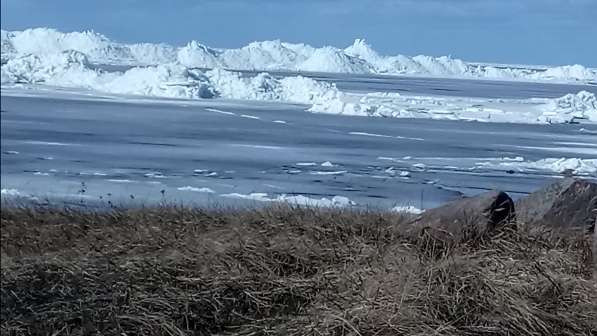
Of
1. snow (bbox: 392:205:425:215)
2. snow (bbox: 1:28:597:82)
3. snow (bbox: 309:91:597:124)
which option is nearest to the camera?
snow (bbox: 1:28:597:82)

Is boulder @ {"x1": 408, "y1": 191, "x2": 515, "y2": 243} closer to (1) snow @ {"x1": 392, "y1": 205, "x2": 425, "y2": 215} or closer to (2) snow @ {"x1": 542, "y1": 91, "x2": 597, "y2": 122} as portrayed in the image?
(1) snow @ {"x1": 392, "y1": 205, "x2": 425, "y2": 215}

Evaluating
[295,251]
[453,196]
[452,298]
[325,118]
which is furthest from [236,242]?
[453,196]

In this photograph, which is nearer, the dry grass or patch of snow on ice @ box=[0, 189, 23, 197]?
patch of snow on ice @ box=[0, 189, 23, 197]

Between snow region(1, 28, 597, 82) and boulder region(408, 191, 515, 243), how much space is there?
108 cm

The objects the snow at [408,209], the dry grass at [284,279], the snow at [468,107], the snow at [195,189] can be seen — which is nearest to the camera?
the dry grass at [284,279]

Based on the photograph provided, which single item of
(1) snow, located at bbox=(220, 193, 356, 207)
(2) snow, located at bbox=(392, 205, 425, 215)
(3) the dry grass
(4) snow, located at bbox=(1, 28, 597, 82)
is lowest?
(3) the dry grass

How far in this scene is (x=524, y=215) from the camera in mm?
8477

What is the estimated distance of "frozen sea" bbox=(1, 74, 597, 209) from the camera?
452 centimetres

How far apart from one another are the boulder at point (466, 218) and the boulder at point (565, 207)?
1.95 feet

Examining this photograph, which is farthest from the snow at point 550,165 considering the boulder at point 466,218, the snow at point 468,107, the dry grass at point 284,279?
the dry grass at point 284,279

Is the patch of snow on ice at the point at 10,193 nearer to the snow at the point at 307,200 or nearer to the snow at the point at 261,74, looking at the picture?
the snow at the point at 261,74

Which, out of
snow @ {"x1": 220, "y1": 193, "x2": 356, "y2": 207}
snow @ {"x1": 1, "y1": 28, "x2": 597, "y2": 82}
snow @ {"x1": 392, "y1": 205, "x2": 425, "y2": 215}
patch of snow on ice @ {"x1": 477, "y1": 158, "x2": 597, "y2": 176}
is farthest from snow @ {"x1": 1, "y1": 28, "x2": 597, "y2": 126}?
snow @ {"x1": 392, "y1": 205, "x2": 425, "y2": 215}

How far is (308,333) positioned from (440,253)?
1.82m

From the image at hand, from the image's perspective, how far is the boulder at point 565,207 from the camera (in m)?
8.47
